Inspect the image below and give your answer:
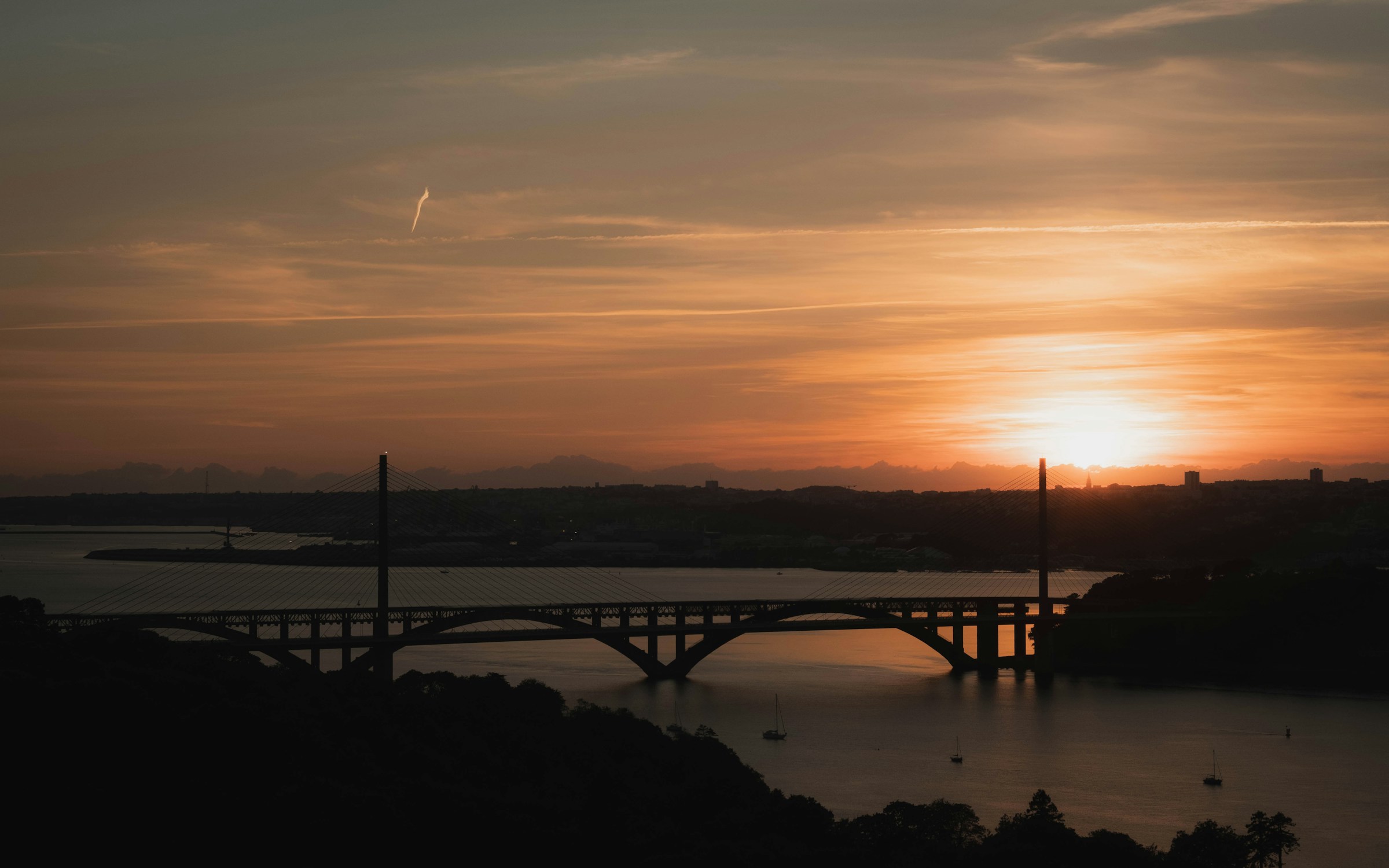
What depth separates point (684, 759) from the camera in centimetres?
2411

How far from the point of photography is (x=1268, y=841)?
2388 cm

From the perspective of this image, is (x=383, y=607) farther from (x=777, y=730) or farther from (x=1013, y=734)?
(x=1013, y=734)

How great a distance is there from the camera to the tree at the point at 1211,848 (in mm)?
21906

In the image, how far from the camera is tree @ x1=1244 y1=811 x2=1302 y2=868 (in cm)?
2362

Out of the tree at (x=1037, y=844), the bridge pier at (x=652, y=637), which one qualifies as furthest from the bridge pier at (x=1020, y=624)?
the tree at (x=1037, y=844)

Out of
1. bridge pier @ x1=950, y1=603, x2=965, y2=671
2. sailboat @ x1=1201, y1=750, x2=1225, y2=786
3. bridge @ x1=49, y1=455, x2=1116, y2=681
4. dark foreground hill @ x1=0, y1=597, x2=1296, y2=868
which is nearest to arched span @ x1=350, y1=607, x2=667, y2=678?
bridge @ x1=49, y1=455, x2=1116, y2=681

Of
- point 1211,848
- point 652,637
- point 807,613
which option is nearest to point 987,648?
point 807,613

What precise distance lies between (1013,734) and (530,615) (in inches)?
677

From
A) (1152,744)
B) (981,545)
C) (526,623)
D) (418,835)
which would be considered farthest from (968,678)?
(981,545)

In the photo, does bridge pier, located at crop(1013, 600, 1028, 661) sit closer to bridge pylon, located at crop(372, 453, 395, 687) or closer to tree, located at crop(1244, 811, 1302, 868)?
bridge pylon, located at crop(372, 453, 395, 687)

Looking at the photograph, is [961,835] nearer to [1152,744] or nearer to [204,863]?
[204,863]

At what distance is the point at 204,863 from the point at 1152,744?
1255 inches

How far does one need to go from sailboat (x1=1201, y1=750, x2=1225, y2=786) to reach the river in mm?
178

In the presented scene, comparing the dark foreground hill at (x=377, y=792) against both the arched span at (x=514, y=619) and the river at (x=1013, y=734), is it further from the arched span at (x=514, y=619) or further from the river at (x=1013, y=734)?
the arched span at (x=514, y=619)
